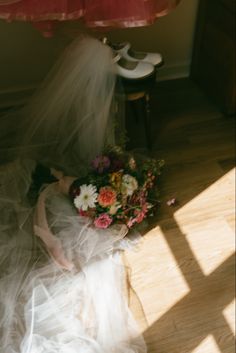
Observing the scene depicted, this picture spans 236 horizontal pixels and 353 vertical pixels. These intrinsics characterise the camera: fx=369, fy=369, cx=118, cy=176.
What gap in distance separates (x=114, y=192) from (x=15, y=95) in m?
0.78

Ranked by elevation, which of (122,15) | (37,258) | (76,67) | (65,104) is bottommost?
(37,258)

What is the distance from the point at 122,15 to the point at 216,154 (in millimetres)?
744

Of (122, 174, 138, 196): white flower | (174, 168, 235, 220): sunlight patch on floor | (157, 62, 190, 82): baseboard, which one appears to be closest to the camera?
(122, 174, 138, 196): white flower

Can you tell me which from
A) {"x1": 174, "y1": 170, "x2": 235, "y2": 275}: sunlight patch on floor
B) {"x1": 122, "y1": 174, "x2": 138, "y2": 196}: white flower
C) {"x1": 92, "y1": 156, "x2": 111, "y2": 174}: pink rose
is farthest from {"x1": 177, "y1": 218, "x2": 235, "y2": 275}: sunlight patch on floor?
{"x1": 92, "y1": 156, "x2": 111, "y2": 174}: pink rose

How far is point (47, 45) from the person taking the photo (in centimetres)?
159

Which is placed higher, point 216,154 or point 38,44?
point 38,44

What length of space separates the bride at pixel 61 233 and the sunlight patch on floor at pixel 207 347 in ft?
0.56

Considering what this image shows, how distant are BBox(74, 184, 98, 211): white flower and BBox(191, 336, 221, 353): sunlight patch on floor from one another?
53cm

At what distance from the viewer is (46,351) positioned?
980mm

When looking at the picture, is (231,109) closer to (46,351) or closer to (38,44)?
(38,44)

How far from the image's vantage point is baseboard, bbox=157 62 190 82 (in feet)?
6.20

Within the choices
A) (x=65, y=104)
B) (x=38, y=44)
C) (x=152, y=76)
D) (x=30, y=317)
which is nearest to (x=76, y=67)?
(x=65, y=104)

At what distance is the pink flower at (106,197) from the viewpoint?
1.21 m

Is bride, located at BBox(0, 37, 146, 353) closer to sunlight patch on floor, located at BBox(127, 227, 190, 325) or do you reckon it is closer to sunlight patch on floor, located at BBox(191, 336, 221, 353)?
sunlight patch on floor, located at BBox(127, 227, 190, 325)
